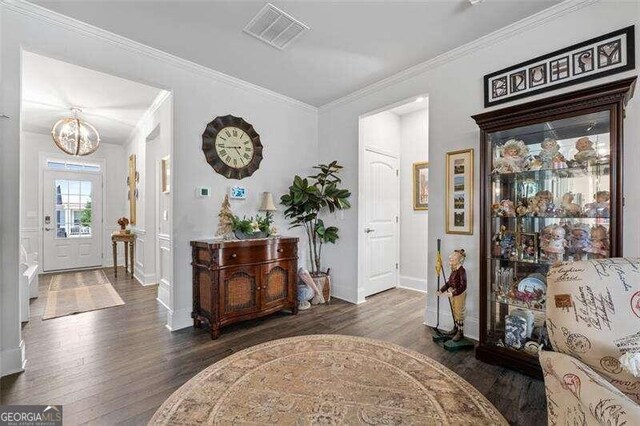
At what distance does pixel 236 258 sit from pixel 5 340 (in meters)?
1.74

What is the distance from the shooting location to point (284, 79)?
11.1ft

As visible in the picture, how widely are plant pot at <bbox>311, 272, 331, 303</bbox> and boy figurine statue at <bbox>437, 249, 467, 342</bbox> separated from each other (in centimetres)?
162

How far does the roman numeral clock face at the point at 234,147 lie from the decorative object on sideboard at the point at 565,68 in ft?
8.65

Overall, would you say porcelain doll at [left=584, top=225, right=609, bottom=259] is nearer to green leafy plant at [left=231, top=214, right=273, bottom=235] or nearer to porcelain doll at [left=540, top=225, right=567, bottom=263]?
porcelain doll at [left=540, top=225, right=567, bottom=263]

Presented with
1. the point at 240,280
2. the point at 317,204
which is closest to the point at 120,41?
the point at 240,280

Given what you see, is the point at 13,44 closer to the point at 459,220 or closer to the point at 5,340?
the point at 5,340

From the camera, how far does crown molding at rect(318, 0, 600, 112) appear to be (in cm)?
216

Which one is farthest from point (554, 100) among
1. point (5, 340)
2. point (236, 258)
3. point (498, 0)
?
point (5, 340)

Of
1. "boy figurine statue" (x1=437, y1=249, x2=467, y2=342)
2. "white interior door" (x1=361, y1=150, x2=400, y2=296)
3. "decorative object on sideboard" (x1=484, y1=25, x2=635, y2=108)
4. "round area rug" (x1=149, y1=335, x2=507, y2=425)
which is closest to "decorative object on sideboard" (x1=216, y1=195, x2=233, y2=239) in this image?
"round area rug" (x1=149, y1=335, x2=507, y2=425)

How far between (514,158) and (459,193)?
24.0 inches

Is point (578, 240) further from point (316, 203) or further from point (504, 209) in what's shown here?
point (316, 203)

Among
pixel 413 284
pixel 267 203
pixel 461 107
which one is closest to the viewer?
pixel 461 107

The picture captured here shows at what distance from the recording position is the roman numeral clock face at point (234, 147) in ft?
10.8

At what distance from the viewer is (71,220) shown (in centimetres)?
592
